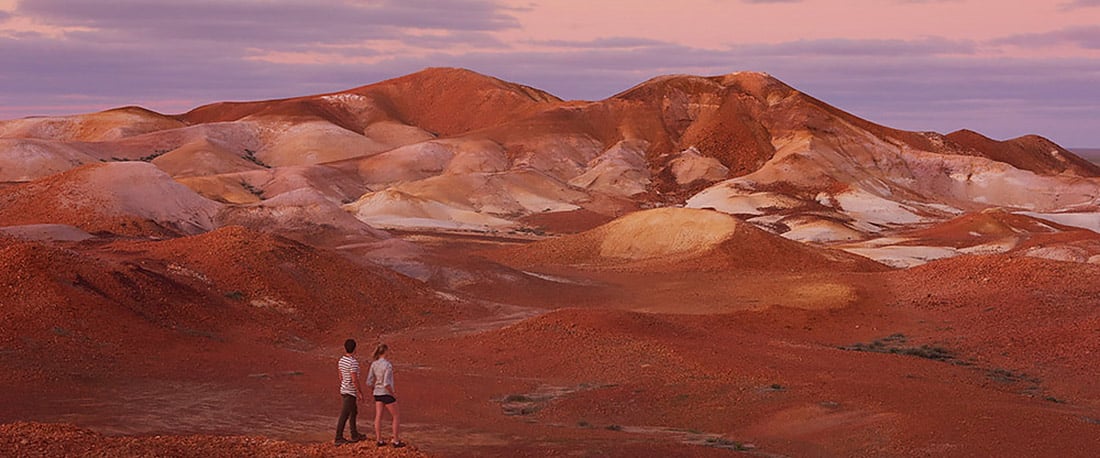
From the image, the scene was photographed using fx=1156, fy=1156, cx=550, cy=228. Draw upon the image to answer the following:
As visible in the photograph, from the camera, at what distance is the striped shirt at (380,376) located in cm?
1544

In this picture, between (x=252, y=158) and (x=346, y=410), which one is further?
(x=252, y=158)

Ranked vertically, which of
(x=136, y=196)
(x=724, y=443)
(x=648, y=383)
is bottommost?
(x=648, y=383)

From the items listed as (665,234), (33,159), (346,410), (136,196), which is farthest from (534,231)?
(346,410)

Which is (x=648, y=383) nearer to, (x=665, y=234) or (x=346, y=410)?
(x=346, y=410)

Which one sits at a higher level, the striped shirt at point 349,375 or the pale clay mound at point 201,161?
the pale clay mound at point 201,161

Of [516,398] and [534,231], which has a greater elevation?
[516,398]

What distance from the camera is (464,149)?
398 ft

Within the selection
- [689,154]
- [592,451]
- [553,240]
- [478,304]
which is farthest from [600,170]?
[592,451]

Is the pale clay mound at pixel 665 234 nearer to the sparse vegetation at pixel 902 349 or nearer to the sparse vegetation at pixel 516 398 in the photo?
the sparse vegetation at pixel 902 349

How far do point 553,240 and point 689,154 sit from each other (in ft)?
201

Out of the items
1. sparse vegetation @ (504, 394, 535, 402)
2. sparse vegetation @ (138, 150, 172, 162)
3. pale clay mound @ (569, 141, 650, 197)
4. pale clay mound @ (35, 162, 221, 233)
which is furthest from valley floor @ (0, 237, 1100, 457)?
sparse vegetation @ (138, 150, 172, 162)

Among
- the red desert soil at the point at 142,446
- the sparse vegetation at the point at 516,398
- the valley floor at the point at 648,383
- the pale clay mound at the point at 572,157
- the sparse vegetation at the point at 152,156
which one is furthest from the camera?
the sparse vegetation at the point at 152,156

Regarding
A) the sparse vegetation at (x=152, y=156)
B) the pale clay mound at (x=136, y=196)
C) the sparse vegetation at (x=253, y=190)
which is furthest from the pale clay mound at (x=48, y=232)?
the sparse vegetation at (x=152, y=156)

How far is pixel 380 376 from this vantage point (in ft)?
50.8
